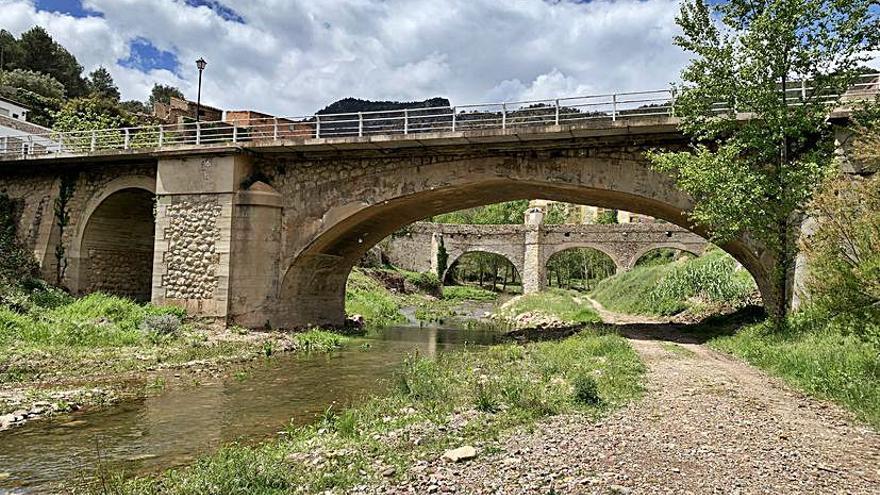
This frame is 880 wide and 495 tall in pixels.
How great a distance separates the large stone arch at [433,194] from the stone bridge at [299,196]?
0.04 metres

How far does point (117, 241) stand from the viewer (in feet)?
81.5

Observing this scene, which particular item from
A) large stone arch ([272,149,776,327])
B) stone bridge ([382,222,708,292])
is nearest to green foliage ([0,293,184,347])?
Answer: large stone arch ([272,149,776,327])

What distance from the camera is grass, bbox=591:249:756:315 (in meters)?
22.8

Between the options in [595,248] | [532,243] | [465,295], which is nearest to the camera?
[595,248]

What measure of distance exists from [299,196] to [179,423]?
12355 mm

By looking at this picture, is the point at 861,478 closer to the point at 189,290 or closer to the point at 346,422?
the point at 346,422

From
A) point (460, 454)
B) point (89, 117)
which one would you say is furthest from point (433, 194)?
point (89, 117)

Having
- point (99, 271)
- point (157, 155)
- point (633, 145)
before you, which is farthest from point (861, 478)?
point (99, 271)

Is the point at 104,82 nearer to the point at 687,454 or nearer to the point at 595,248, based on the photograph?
the point at 595,248

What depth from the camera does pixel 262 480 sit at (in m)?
6.00

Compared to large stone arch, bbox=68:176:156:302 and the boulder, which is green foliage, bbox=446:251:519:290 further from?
the boulder

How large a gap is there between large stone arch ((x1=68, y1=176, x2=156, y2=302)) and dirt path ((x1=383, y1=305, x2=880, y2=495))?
19443 mm

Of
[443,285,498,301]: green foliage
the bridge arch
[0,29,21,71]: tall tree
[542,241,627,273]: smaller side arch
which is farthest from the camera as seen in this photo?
[0,29,21,71]: tall tree

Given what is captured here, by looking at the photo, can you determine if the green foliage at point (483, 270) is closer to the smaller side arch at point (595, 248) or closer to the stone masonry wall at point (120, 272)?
the smaller side arch at point (595, 248)
